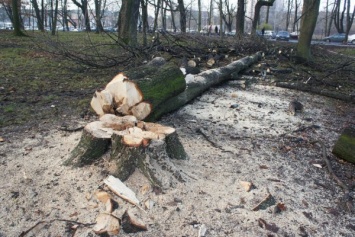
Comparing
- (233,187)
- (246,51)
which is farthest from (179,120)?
(246,51)

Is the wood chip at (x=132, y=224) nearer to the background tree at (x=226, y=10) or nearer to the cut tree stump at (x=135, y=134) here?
the cut tree stump at (x=135, y=134)

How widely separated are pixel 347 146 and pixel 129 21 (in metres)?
9.35

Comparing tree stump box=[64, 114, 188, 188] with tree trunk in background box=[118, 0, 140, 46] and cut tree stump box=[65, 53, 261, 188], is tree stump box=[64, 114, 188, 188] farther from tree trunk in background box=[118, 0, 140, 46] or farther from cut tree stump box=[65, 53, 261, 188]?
tree trunk in background box=[118, 0, 140, 46]

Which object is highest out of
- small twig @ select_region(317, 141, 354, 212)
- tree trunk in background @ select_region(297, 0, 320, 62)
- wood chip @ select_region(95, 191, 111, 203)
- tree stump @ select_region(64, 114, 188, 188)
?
tree trunk in background @ select_region(297, 0, 320, 62)

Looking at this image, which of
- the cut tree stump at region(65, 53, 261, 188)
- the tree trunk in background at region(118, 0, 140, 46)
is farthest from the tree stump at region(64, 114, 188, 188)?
the tree trunk in background at region(118, 0, 140, 46)

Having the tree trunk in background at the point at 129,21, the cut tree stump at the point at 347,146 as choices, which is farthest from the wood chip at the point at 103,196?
the tree trunk in background at the point at 129,21

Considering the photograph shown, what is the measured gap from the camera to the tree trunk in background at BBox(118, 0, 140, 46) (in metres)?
10.6

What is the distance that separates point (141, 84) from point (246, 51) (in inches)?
322

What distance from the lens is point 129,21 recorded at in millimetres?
11000

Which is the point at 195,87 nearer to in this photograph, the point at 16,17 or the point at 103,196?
the point at 103,196

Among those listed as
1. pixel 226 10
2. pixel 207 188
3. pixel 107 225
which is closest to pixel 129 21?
pixel 207 188

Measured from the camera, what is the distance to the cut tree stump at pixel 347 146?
327 centimetres

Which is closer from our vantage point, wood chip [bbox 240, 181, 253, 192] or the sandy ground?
the sandy ground

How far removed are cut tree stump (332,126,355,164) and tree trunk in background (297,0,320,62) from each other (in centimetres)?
698
